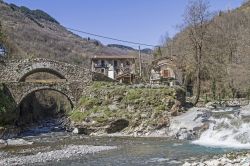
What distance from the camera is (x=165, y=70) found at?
7900 cm

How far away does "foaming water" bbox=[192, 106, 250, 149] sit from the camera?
105 feet

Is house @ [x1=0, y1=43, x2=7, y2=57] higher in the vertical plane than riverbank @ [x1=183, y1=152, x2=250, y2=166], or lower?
higher

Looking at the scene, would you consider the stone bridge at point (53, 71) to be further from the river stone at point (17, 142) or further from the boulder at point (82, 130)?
the river stone at point (17, 142)

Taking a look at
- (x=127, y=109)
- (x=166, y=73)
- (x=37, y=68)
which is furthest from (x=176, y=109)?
(x=166, y=73)

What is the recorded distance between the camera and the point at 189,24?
4853 centimetres

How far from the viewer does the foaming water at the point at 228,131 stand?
32000 millimetres

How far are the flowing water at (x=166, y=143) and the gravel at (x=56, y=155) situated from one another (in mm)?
752

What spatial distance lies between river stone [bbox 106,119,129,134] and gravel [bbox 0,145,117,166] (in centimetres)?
800

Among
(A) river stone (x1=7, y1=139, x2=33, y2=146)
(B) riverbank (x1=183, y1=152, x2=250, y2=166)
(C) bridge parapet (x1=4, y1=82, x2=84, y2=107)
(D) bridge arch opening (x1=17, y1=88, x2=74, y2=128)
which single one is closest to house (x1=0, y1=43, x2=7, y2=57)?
(D) bridge arch opening (x1=17, y1=88, x2=74, y2=128)

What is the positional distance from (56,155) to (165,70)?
53078 millimetres

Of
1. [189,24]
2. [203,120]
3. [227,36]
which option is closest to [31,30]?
[227,36]

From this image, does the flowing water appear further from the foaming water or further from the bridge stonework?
the bridge stonework

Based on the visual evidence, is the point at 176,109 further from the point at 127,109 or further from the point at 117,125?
the point at 117,125

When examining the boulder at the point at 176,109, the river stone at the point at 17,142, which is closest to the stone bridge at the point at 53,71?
the river stone at the point at 17,142
